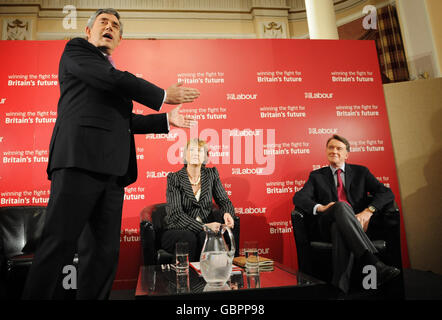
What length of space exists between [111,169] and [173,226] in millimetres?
1318

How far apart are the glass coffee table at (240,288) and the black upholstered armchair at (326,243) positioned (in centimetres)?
84

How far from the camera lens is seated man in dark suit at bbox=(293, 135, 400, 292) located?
2225 millimetres

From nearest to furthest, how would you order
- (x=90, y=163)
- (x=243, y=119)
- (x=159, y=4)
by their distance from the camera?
1. (x=90, y=163)
2. (x=243, y=119)
3. (x=159, y=4)

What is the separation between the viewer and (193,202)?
2.86 m

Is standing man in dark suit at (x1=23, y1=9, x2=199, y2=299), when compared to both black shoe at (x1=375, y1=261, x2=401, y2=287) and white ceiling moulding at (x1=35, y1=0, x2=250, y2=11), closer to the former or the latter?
black shoe at (x1=375, y1=261, x2=401, y2=287)

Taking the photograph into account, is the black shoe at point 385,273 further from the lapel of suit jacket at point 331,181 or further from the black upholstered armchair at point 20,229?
the black upholstered armchair at point 20,229

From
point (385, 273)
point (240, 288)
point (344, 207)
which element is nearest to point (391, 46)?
point (344, 207)

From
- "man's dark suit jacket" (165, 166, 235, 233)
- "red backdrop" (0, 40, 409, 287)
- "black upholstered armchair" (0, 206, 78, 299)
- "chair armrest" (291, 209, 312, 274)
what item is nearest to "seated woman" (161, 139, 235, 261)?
"man's dark suit jacket" (165, 166, 235, 233)

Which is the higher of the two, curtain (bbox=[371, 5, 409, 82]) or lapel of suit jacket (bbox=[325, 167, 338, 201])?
curtain (bbox=[371, 5, 409, 82])

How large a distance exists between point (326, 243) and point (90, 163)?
181cm

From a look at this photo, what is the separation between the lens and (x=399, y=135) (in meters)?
3.62

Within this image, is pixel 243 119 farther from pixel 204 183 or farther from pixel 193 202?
pixel 193 202

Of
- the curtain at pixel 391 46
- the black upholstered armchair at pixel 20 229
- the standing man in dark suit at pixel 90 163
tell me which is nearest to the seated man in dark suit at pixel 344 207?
the standing man in dark suit at pixel 90 163
